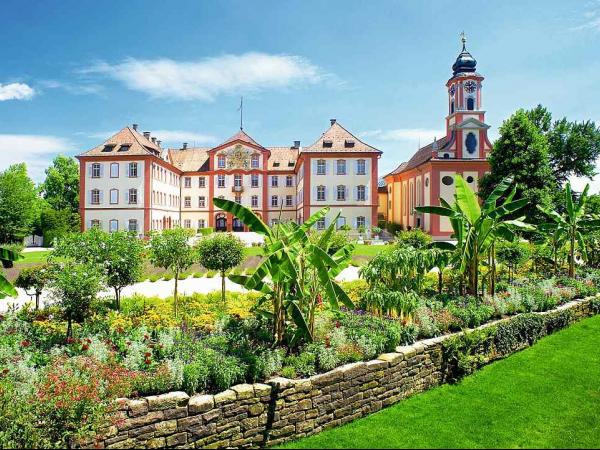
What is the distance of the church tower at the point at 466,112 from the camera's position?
41756mm

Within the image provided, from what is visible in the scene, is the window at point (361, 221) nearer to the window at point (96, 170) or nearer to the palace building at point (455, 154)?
the palace building at point (455, 154)

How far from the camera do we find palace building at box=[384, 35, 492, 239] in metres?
40.8

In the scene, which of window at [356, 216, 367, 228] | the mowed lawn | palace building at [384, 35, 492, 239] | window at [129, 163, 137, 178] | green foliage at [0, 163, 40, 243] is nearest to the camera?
the mowed lawn

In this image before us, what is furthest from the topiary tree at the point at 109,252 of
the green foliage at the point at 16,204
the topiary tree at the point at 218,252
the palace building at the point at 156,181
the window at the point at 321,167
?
the green foliage at the point at 16,204

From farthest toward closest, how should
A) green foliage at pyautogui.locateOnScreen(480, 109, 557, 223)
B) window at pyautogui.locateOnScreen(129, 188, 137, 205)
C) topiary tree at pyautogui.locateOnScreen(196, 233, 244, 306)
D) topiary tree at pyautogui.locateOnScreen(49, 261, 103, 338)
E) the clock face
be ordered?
window at pyautogui.locateOnScreen(129, 188, 137, 205) < the clock face < green foliage at pyautogui.locateOnScreen(480, 109, 557, 223) < topiary tree at pyautogui.locateOnScreen(196, 233, 244, 306) < topiary tree at pyautogui.locateOnScreen(49, 261, 103, 338)

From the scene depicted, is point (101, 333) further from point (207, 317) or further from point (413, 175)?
point (413, 175)

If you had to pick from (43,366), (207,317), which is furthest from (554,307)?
(43,366)

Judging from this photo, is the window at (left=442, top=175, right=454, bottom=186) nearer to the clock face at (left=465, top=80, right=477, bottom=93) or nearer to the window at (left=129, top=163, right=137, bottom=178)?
the clock face at (left=465, top=80, right=477, bottom=93)

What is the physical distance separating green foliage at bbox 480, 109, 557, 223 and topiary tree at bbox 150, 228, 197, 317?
98.2 ft

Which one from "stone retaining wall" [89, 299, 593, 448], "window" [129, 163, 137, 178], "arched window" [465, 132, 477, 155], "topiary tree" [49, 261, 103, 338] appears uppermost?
"arched window" [465, 132, 477, 155]

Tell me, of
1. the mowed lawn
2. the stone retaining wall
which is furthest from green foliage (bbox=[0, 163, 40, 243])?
the mowed lawn

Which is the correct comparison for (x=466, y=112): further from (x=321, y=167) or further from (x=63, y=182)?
(x=63, y=182)

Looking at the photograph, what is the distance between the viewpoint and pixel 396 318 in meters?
10.7

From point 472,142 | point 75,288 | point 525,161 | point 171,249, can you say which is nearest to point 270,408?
point 75,288
